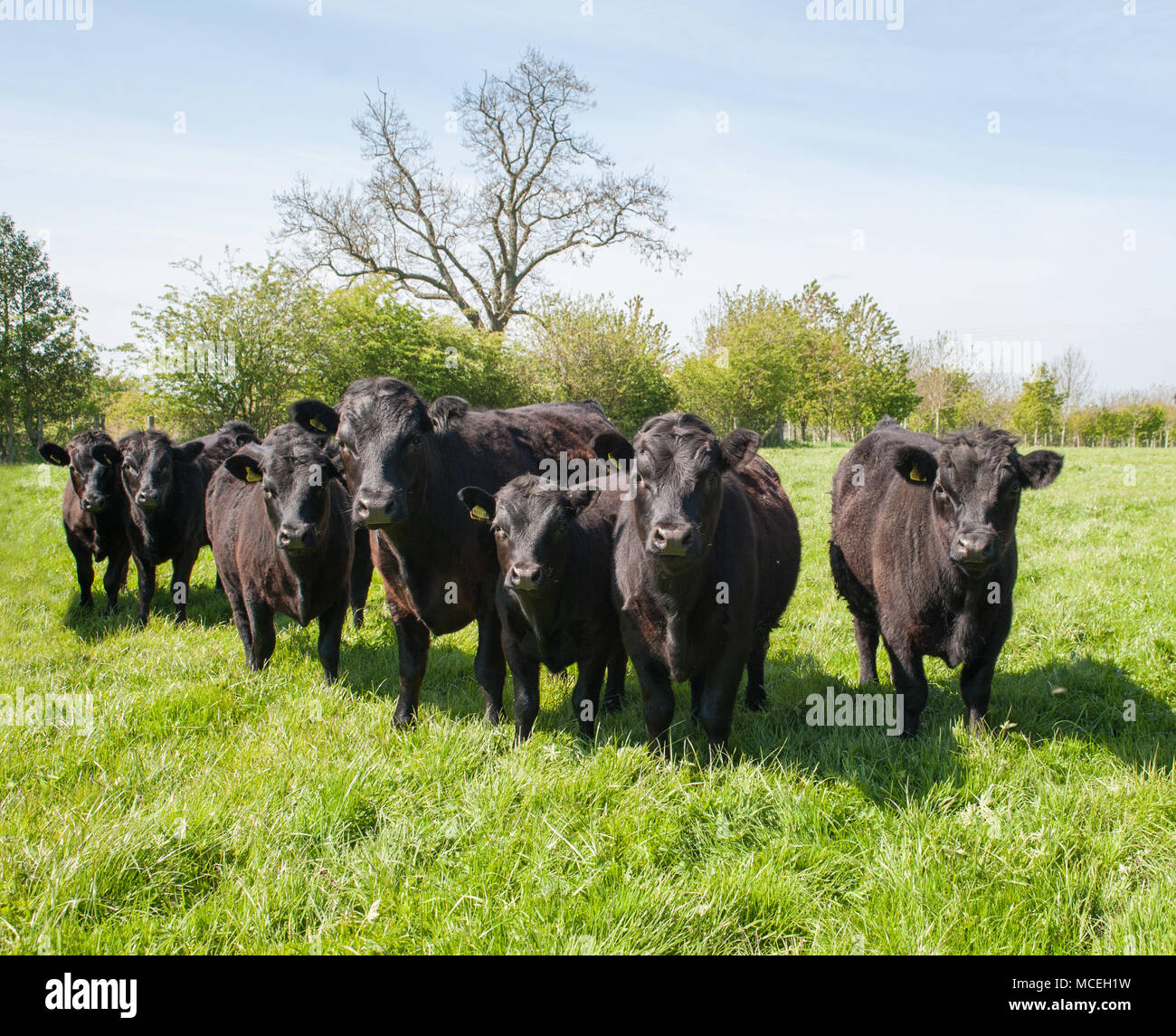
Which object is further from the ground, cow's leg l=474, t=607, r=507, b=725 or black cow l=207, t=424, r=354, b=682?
black cow l=207, t=424, r=354, b=682

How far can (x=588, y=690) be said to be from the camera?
4.66 meters

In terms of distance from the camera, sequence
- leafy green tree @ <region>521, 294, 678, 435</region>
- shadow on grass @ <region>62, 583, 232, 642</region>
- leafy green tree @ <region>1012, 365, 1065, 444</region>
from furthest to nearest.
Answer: leafy green tree @ <region>1012, 365, 1065, 444</region>
leafy green tree @ <region>521, 294, 678, 435</region>
shadow on grass @ <region>62, 583, 232, 642</region>

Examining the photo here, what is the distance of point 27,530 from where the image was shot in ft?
41.5

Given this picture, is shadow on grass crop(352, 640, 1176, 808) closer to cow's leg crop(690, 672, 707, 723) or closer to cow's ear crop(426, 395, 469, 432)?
cow's leg crop(690, 672, 707, 723)

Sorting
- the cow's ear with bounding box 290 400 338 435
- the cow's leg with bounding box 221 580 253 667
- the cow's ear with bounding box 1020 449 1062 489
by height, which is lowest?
the cow's leg with bounding box 221 580 253 667

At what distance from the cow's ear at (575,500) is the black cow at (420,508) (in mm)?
723

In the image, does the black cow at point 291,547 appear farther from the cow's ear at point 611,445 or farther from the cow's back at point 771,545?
the cow's back at point 771,545

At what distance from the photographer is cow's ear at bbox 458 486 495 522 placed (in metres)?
4.68

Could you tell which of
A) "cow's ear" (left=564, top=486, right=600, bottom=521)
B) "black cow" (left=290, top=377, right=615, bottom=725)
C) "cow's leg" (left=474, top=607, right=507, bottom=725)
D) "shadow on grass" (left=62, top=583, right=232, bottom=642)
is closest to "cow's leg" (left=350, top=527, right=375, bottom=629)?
"shadow on grass" (left=62, top=583, right=232, bottom=642)

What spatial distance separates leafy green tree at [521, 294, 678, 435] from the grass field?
28788mm

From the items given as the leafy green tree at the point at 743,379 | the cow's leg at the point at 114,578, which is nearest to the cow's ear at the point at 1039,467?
the cow's leg at the point at 114,578

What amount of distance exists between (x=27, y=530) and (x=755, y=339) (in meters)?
38.6

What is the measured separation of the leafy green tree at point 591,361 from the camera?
34.1m
